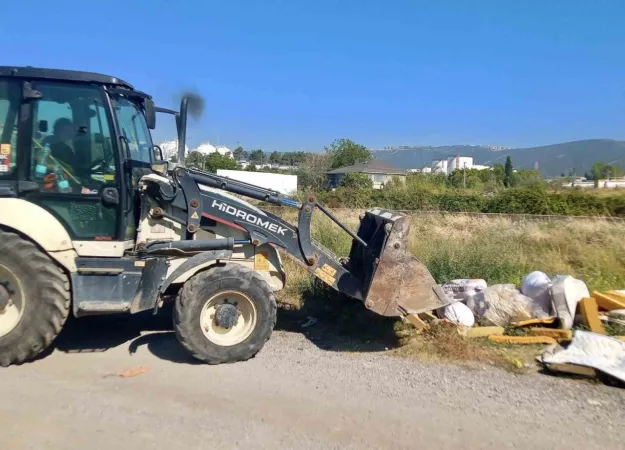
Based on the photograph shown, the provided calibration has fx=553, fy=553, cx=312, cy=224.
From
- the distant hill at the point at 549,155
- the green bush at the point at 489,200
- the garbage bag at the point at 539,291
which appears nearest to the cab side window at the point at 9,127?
the garbage bag at the point at 539,291

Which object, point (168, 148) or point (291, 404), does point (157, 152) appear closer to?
point (168, 148)

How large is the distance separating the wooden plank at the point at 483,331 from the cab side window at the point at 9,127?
5271 mm

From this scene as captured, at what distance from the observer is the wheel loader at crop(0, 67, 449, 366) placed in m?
5.48

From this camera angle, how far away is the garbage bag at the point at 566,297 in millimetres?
6637

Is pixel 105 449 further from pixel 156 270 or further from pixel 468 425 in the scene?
pixel 468 425

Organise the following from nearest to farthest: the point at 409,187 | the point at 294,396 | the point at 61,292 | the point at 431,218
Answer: the point at 294,396 → the point at 61,292 → the point at 431,218 → the point at 409,187

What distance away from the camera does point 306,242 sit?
634 cm

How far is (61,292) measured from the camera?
547cm

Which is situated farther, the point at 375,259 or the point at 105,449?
the point at 375,259

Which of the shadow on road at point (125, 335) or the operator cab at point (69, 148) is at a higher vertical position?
the operator cab at point (69, 148)

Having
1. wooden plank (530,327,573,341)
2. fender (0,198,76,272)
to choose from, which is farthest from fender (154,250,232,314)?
wooden plank (530,327,573,341)

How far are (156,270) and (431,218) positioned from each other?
12.3m

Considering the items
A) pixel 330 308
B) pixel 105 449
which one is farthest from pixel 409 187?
pixel 105 449

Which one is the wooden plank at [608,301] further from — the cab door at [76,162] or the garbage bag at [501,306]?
the cab door at [76,162]
